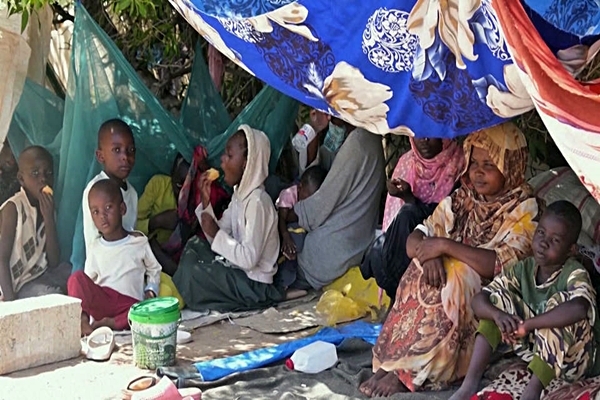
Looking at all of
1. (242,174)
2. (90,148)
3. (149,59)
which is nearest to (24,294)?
(90,148)

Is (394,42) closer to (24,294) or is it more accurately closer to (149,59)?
(24,294)

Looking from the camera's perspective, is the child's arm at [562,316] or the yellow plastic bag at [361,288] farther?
the yellow plastic bag at [361,288]

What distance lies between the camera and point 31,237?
518 cm

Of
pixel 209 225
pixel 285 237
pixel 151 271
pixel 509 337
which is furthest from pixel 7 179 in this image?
pixel 509 337

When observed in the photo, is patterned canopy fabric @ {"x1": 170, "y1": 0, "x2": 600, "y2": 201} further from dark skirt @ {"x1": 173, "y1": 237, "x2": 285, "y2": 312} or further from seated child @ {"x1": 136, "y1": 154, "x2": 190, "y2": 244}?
seated child @ {"x1": 136, "y1": 154, "x2": 190, "y2": 244}

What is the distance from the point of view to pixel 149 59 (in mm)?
6523

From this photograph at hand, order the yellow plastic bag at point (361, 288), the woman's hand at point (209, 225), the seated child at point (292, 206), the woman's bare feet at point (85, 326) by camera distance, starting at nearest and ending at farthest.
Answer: the woman's bare feet at point (85, 326), the yellow plastic bag at point (361, 288), the woman's hand at point (209, 225), the seated child at point (292, 206)

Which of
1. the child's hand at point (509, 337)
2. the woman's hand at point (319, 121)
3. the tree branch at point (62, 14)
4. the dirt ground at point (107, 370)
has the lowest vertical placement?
the dirt ground at point (107, 370)

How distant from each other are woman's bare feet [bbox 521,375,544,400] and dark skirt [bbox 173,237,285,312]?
2080mm

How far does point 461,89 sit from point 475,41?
0.30 meters

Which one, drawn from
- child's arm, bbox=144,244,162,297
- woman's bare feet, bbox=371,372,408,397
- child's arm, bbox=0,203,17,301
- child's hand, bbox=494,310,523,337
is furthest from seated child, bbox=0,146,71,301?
child's hand, bbox=494,310,523,337

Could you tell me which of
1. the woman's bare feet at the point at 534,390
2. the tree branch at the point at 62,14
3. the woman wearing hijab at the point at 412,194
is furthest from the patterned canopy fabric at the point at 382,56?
the tree branch at the point at 62,14

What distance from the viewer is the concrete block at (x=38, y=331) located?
4.29m

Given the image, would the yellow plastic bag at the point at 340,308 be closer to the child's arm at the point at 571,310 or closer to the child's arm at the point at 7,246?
the child's arm at the point at 571,310
